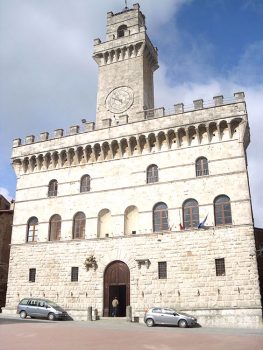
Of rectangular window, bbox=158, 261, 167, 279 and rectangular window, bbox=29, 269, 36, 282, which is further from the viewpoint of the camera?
rectangular window, bbox=29, 269, 36, 282

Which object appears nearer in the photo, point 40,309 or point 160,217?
point 40,309

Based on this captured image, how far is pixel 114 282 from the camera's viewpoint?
25.8m

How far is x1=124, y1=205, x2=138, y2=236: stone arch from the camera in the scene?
1054 inches

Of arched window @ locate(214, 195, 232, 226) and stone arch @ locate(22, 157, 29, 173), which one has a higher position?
stone arch @ locate(22, 157, 29, 173)

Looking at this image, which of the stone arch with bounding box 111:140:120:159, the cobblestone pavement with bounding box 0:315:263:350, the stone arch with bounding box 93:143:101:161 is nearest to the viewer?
the cobblestone pavement with bounding box 0:315:263:350

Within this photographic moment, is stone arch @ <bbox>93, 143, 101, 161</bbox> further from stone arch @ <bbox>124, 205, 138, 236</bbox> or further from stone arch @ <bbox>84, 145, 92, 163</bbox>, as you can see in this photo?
stone arch @ <bbox>124, 205, 138, 236</bbox>

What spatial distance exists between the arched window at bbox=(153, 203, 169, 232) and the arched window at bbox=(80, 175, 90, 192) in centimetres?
604

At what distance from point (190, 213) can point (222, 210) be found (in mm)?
2165

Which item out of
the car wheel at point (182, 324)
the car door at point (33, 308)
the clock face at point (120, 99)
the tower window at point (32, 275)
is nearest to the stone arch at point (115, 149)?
the clock face at point (120, 99)

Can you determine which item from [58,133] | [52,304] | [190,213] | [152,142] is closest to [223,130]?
[152,142]

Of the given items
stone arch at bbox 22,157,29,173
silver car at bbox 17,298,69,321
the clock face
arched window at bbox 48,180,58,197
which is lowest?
silver car at bbox 17,298,69,321

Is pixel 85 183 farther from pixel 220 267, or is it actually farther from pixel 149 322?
pixel 220 267

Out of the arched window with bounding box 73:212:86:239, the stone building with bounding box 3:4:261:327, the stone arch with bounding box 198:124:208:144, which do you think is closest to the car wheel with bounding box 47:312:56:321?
the stone building with bounding box 3:4:261:327

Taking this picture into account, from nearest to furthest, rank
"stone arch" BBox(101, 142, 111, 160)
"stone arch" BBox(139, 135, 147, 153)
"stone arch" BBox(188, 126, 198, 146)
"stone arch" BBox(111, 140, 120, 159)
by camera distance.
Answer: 1. "stone arch" BBox(188, 126, 198, 146)
2. "stone arch" BBox(139, 135, 147, 153)
3. "stone arch" BBox(111, 140, 120, 159)
4. "stone arch" BBox(101, 142, 111, 160)
